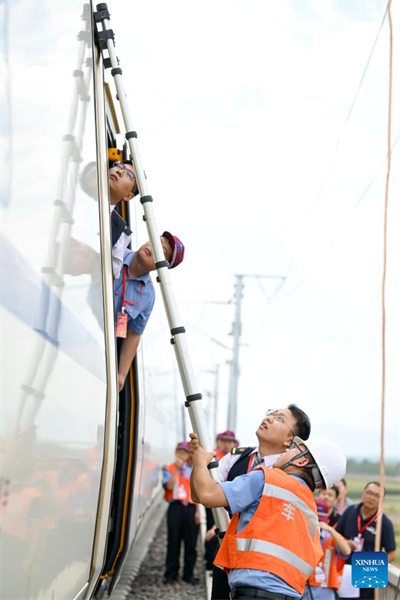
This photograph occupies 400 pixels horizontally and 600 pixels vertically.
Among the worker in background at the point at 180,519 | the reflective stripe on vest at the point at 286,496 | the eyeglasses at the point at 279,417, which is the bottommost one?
the worker in background at the point at 180,519

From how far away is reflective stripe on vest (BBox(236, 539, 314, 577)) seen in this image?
3.46 meters

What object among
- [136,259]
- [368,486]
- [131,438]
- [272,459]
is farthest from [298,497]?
[368,486]

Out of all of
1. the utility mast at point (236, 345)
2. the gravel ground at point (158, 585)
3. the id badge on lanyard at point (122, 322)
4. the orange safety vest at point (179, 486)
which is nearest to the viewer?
the id badge on lanyard at point (122, 322)

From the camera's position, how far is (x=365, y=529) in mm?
7371

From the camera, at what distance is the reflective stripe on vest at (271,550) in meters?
3.46

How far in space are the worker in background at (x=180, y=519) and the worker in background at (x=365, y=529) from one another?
4398 millimetres

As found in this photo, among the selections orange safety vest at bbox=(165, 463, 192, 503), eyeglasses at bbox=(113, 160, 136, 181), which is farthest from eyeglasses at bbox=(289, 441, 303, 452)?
orange safety vest at bbox=(165, 463, 192, 503)

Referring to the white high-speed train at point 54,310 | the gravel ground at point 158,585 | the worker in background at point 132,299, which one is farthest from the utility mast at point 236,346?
the white high-speed train at point 54,310

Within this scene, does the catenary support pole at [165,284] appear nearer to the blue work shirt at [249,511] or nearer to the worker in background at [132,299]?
the blue work shirt at [249,511]

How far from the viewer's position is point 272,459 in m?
4.12

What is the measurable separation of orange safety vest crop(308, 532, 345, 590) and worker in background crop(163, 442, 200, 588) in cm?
471

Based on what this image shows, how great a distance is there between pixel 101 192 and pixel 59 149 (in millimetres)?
761

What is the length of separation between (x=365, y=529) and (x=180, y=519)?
548 cm

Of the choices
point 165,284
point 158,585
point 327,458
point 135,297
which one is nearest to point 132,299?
point 135,297
